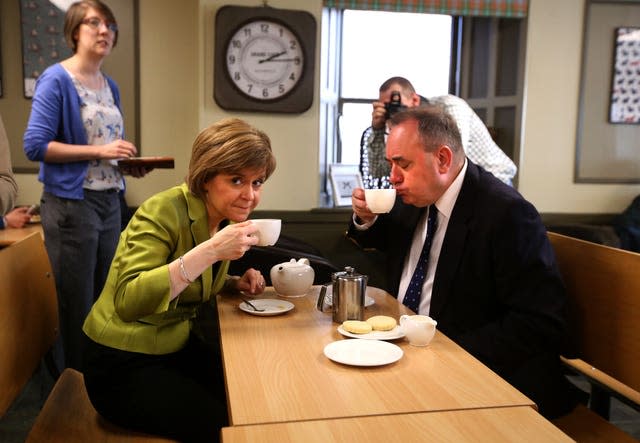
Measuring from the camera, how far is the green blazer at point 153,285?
144 centimetres

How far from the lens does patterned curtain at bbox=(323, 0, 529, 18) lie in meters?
3.53

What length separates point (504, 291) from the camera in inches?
66.1

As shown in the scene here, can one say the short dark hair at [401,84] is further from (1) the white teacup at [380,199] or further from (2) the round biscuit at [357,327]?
(2) the round biscuit at [357,327]

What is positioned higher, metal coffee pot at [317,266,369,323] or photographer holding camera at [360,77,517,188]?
photographer holding camera at [360,77,517,188]

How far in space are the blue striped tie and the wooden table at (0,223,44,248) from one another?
6.05 feet

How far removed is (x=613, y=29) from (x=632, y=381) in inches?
119

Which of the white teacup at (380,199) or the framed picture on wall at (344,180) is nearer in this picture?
the white teacup at (380,199)

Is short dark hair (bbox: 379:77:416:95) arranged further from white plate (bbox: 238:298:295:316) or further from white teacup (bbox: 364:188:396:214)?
white plate (bbox: 238:298:295:316)

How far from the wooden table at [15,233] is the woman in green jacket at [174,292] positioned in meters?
1.45

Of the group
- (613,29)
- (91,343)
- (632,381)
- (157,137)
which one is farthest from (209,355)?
(613,29)

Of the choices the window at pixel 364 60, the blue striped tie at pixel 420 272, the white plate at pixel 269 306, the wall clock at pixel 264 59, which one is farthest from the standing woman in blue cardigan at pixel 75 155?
the window at pixel 364 60

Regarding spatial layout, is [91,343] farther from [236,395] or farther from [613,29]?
[613,29]

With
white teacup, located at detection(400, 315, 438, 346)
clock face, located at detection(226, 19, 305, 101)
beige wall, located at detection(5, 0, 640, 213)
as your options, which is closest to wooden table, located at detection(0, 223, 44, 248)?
beige wall, located at detection(5, 0, 640, 213)

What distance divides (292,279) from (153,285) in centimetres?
50
